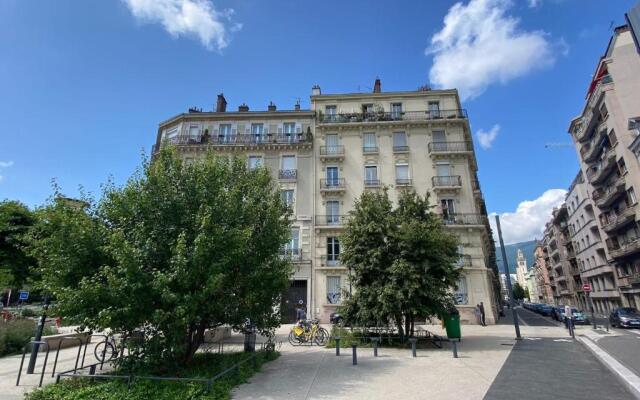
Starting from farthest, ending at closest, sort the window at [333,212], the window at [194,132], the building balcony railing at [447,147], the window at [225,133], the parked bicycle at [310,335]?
1. the window at [194,132]
2. the window at [225,133]
3. the building balcony railing at [447,147]
4. the window at [333,212]
5. the parked bicycle at [310,335]

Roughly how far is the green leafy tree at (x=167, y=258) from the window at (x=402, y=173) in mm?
19881

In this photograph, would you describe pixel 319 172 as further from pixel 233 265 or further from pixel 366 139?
pixel 233 265

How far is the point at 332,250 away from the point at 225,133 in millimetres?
14761

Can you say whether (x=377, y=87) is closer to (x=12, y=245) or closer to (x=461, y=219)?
(x=461, y=219)

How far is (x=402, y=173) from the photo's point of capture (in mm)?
28453

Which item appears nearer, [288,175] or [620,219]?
[288,175]

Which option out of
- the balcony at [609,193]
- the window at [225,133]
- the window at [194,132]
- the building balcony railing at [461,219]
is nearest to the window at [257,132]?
the window at [225,133]

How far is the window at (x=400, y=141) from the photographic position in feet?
95.1

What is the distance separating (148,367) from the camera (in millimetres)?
7918

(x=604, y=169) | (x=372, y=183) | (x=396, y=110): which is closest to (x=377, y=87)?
(x=396, y=110)

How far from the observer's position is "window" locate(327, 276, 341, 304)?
84.3 feet

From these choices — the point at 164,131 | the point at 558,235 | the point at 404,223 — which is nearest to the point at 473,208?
the point at 404,223

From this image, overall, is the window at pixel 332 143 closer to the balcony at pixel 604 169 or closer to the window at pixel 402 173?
the window at pixel 402 173

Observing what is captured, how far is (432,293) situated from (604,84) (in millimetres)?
33010
